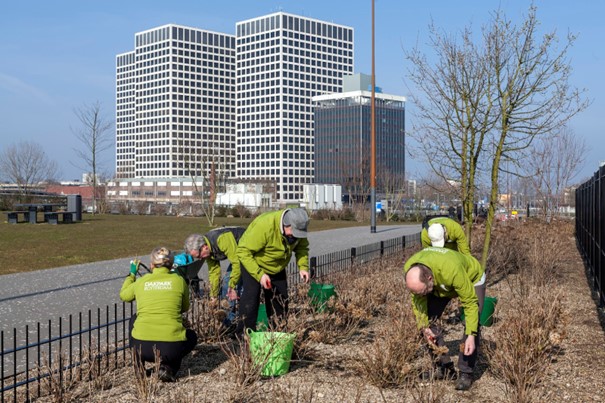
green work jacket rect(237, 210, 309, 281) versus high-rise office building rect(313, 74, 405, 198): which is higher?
high-rise office building rect(313, 74, 405, 198)

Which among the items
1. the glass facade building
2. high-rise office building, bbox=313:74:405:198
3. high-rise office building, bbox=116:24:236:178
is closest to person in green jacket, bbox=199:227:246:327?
the glass facade building

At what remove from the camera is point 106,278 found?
42.6 feet

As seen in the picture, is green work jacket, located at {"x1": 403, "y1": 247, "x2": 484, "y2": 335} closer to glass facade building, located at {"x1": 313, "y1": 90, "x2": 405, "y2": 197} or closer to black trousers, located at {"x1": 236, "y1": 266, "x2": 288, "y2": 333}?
black trousers, located at {"x1": 236, "y1": 266, "x2": 288, "y2": 333}

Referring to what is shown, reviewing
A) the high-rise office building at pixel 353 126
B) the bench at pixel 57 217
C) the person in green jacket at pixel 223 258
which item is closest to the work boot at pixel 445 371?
the person in green jacket at pixel 223 258

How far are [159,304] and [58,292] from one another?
6.11 metres

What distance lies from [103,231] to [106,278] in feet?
45.7

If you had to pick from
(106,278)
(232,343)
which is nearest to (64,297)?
(106,278)

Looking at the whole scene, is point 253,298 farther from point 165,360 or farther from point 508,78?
point 508,78

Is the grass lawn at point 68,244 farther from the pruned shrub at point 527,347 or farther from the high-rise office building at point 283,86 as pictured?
the high-rise office building at point 283,86

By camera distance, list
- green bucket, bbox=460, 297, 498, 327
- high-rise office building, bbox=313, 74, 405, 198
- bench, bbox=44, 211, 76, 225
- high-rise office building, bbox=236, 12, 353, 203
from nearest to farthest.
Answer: green bucket, bbox=460, 297, 498, 327 → bench, bbox=44, 211, 76, 225 → high-rise office building, bbox=313, 74, 405, 198 → high-rise office building, bbox=236, 12, 353, 203

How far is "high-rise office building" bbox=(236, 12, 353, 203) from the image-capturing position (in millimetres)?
169250

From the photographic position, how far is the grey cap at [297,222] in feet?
20.3

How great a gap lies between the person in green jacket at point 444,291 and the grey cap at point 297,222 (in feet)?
3.94

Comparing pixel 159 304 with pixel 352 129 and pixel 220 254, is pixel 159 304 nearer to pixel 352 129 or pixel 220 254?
pixel 220 254
